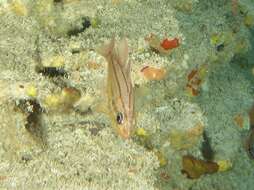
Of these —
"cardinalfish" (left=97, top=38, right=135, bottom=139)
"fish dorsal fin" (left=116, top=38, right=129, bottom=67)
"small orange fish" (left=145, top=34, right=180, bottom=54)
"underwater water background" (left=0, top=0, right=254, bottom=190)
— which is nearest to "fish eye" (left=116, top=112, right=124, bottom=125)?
"cardinalfish" (left=97, top=38, right=135, bottom=139)

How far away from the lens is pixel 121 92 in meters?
3.02

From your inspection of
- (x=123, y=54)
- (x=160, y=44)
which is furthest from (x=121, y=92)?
(x=160, y=44)

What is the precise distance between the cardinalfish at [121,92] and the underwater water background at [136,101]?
2.30ft

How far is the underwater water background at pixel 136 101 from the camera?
4.12 meters

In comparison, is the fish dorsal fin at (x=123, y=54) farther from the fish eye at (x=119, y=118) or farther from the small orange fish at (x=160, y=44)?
the small orange fish at (x=160, y=44)

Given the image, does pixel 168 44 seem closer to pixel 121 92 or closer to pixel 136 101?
pixel 136 101

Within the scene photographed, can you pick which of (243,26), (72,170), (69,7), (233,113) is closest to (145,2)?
(69,7)

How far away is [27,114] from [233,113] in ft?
7.78

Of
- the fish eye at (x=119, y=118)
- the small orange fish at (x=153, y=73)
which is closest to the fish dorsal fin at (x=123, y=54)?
the fish eye at (x=119, y=118)

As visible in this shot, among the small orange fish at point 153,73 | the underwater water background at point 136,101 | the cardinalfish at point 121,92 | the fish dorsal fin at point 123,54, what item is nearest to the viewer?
the cardinalfish at point 121,92

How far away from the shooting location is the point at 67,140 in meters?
4.29

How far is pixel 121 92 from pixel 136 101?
806 millimetres

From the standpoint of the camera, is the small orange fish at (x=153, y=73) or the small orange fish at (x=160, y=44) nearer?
the small orange fish at (x=153, y=73)

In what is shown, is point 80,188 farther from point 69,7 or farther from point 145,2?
point 145,2
